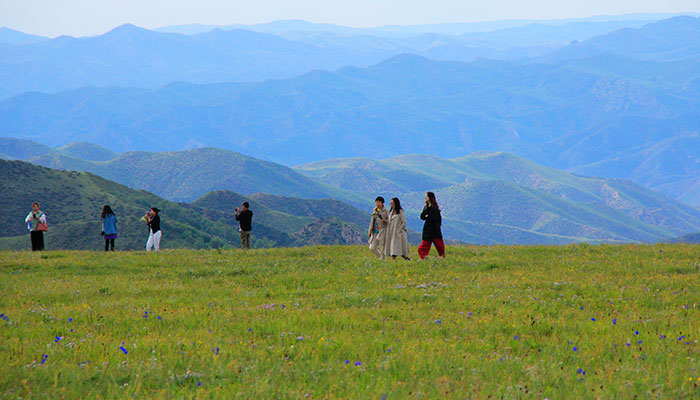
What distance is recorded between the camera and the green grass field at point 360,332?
8078 mm

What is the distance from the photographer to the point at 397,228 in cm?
2158

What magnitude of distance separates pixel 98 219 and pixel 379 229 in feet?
224

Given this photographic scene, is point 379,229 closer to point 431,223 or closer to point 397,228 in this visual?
point 397,228

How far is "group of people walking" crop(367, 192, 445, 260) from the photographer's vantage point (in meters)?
21.3

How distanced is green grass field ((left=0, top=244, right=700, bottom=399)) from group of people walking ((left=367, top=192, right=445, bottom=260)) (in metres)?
1.47

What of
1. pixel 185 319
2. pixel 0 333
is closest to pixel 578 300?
pixel 185 319

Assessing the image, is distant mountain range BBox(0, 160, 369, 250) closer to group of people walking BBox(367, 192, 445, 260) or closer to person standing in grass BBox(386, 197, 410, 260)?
group of people walking BBox(367, 192, 445, 260)

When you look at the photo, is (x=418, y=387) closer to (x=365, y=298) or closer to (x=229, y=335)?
(x=229, y=335)

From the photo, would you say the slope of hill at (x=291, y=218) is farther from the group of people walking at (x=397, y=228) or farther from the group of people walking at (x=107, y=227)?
the group of people walking at (x=397, y=228)

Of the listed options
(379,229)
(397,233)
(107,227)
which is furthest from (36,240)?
(397,233)

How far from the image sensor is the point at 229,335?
35.6ft

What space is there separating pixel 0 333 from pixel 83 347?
2039mm

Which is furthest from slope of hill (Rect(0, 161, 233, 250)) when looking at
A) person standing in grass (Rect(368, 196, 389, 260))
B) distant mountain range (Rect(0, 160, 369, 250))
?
person standing in grass (Rect(368, 196, 389, 260))

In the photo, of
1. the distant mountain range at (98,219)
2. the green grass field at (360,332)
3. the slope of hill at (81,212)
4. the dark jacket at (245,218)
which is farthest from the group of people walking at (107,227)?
the slope of hill at (81,212)
